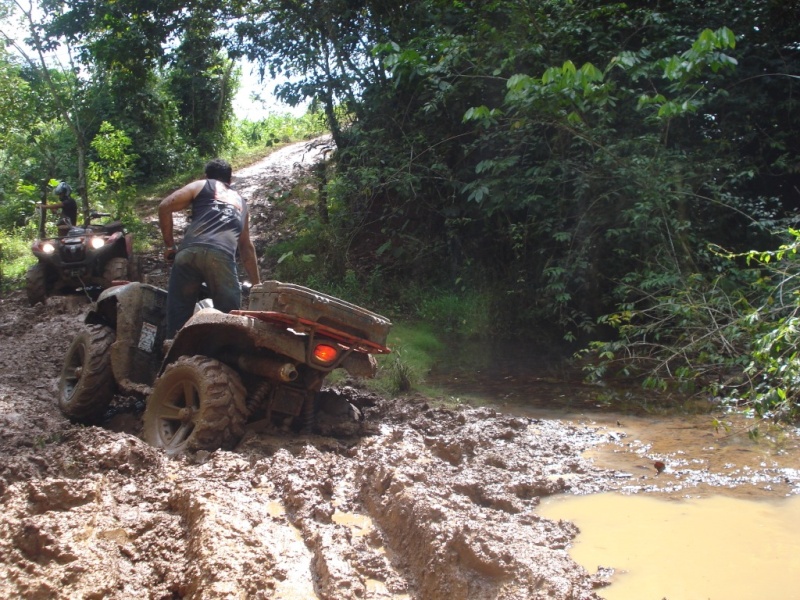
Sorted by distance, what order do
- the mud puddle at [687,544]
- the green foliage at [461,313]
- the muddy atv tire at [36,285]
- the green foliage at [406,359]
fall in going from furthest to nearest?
the muddy atv tire at [36,285], the green foliage at [461,313], the green foliage at [406,359], the mud puddle at [687,544]

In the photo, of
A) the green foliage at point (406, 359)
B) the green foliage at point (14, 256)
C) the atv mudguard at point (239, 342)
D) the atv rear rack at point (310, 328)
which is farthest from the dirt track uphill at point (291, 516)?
the green foliage at point (14, 256)

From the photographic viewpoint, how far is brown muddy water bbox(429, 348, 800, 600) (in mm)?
3031

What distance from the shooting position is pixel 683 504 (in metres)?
3.91

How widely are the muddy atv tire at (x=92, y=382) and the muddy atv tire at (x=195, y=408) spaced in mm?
860

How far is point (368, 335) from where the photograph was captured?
14.6 feet

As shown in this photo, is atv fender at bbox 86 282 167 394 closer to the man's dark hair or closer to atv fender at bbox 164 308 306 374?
atv fender at bbox 164 308 306 374

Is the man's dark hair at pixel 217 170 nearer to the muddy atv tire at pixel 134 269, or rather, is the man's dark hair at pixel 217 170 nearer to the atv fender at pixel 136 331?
the atv fender at pixel 136 331

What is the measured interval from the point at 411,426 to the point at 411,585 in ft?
8.05

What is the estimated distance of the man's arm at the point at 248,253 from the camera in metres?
5.42

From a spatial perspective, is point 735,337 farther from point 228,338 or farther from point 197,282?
point 197,282

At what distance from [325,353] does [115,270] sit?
7136 millimetres

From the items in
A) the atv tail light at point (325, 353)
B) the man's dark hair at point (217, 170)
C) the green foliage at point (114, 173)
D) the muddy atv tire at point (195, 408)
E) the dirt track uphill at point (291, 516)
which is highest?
the green foliage at point (114, 173)

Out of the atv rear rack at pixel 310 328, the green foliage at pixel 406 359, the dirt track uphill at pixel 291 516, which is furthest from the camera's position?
the green foliage at pixel 406 359

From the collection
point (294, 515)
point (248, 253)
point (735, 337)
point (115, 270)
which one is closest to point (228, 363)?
point (248, 253)
